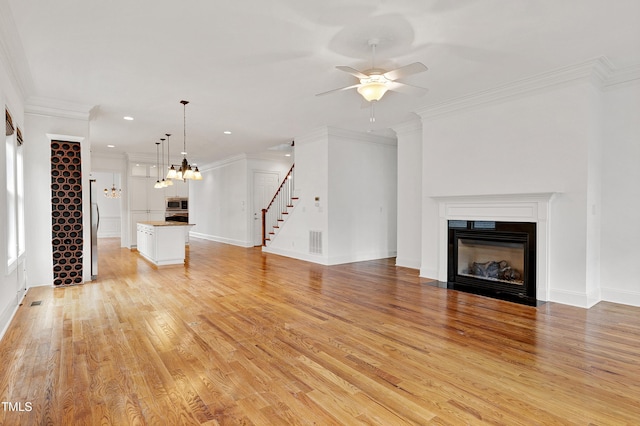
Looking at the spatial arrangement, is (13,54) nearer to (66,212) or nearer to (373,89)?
(66,212)

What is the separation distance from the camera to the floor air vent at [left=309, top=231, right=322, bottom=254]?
7.59 meters

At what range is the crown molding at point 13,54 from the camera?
307cm

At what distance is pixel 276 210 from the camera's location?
9.93m

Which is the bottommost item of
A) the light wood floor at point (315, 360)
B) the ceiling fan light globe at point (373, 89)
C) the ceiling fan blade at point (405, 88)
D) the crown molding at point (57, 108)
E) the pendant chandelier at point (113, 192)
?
the light wood floor at point (315, 360)

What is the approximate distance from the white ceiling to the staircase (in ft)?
13.0

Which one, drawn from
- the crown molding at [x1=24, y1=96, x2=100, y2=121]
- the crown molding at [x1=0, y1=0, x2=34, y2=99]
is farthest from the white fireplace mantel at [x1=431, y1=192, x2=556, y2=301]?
the crown molding at [x1=24, y1=96, x2=100, y2=121]

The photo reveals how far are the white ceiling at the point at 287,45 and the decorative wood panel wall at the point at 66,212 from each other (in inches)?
35.7

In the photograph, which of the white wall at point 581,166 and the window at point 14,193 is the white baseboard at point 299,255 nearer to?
the white wall at point 581,166

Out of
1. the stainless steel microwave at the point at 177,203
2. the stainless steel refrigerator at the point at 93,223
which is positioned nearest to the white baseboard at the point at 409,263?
the stainless steel refrigerator at the point at 93,223

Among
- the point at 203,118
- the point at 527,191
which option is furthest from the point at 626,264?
the point at 203,118

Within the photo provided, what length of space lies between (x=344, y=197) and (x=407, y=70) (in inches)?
177

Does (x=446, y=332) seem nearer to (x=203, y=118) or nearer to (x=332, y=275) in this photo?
(x=332, y=275)

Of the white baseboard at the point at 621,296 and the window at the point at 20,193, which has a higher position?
the window at the point at 20,193

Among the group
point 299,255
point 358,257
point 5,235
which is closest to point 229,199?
point 299,255
